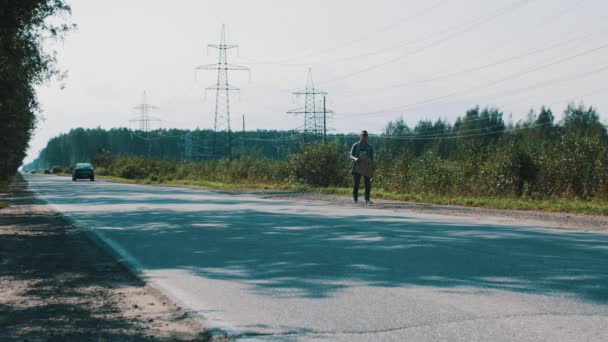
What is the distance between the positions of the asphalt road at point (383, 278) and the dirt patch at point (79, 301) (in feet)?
Result: 0.96

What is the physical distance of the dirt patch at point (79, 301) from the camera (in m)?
5.29

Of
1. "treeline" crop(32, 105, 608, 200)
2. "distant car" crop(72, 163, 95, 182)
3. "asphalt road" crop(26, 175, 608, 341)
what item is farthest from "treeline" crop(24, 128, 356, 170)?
"asphalt road" crop(26, 175, 608, 341)

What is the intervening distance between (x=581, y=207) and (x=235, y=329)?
13.0 m

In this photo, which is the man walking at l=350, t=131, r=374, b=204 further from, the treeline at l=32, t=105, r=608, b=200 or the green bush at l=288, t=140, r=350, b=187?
the green bush at l=288, t=140, r=350, b=187

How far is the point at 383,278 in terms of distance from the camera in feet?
22.8

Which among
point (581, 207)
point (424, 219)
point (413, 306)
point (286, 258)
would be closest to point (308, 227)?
point (424, 219)

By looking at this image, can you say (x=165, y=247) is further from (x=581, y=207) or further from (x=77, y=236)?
(x=581, y=207)

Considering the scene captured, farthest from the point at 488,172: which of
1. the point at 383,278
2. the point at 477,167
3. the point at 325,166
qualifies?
the point at 383,278

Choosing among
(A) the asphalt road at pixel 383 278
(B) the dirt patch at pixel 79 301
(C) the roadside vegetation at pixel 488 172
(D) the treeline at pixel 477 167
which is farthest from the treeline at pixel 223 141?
(B) the dirt patch at pixel 79 301

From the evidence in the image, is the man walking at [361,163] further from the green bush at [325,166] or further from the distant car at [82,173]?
the distant car at [82,173]

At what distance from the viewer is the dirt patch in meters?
5.29

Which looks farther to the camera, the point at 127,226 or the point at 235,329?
the point at 127,226

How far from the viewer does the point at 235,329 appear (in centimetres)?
515

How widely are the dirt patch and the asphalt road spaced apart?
11.5 inches
